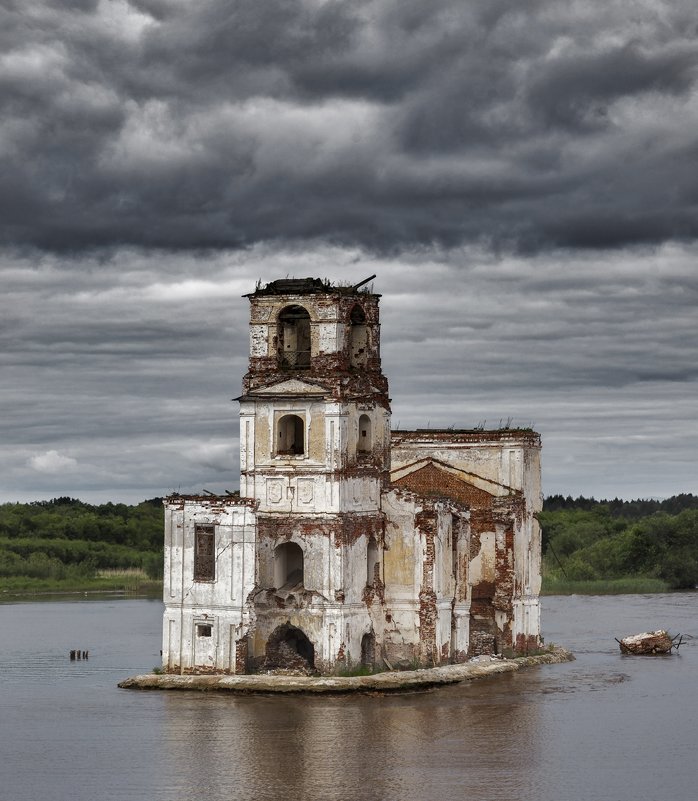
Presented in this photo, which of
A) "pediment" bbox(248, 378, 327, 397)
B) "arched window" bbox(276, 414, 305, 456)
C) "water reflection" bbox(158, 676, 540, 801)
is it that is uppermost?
"pediment" bbox(248, 378, 327, 397)

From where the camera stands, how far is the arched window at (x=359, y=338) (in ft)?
146

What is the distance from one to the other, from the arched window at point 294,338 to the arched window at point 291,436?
1.37 metres

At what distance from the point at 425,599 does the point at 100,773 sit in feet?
42.3

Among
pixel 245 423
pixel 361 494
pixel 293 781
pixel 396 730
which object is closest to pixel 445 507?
pixel 361 494

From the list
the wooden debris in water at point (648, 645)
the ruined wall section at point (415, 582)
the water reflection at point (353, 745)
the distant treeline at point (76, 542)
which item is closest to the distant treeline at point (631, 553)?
the distant treeline at point (76, 542)

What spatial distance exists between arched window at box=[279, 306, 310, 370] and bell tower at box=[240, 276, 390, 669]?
48 mm

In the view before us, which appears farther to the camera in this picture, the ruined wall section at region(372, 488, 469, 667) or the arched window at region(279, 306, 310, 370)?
the arched window at region(279, 306, 310, 370)

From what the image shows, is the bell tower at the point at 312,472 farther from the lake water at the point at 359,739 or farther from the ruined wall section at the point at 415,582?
the lake water at the point at 359,739

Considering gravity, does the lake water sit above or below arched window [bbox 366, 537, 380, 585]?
below

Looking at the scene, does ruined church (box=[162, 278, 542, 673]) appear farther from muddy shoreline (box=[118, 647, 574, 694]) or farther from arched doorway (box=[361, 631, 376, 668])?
muddy shoreline (box=[118, 647, 574, 694])

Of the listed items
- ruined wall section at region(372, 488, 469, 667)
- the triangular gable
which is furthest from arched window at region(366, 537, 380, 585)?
the triangular gable

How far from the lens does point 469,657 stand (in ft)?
151

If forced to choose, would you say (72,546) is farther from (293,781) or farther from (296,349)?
(293,781)

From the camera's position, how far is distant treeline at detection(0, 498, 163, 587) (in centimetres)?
8338
